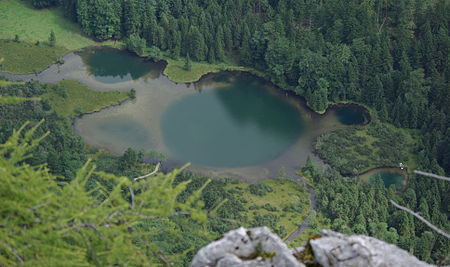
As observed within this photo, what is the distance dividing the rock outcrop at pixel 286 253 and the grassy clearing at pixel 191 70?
5851cm

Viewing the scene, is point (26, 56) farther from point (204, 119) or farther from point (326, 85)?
point (326, 85)

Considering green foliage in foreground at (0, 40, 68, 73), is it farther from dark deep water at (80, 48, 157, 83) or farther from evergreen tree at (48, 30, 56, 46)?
dark deep water at (80, 48, 157, 83)

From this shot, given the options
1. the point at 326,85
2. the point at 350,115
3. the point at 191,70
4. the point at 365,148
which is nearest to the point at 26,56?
the point at 191,70

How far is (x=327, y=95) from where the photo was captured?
67.1m

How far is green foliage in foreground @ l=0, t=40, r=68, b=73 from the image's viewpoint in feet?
231

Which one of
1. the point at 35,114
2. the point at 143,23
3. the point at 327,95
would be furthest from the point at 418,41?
the point at 35,114

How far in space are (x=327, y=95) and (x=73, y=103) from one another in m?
26.1

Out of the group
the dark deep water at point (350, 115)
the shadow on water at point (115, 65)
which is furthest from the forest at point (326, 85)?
the shadow on water at point (115, 65)

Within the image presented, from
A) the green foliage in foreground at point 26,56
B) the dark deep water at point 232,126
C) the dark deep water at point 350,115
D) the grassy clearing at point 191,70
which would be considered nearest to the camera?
the dark deep water at point 232,126

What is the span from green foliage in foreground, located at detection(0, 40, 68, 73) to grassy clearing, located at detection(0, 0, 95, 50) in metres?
1.34

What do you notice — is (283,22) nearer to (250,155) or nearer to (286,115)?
(286,115)

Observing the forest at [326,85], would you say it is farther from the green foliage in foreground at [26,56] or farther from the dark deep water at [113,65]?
the green foliage in foreground at [26,56]

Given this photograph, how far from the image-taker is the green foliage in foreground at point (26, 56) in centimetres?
7031

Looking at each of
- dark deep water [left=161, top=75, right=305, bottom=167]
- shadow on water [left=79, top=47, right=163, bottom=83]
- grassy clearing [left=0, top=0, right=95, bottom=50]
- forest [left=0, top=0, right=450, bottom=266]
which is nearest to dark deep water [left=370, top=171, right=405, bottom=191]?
forest [left=0, top=0, right=450, bottom=266]
